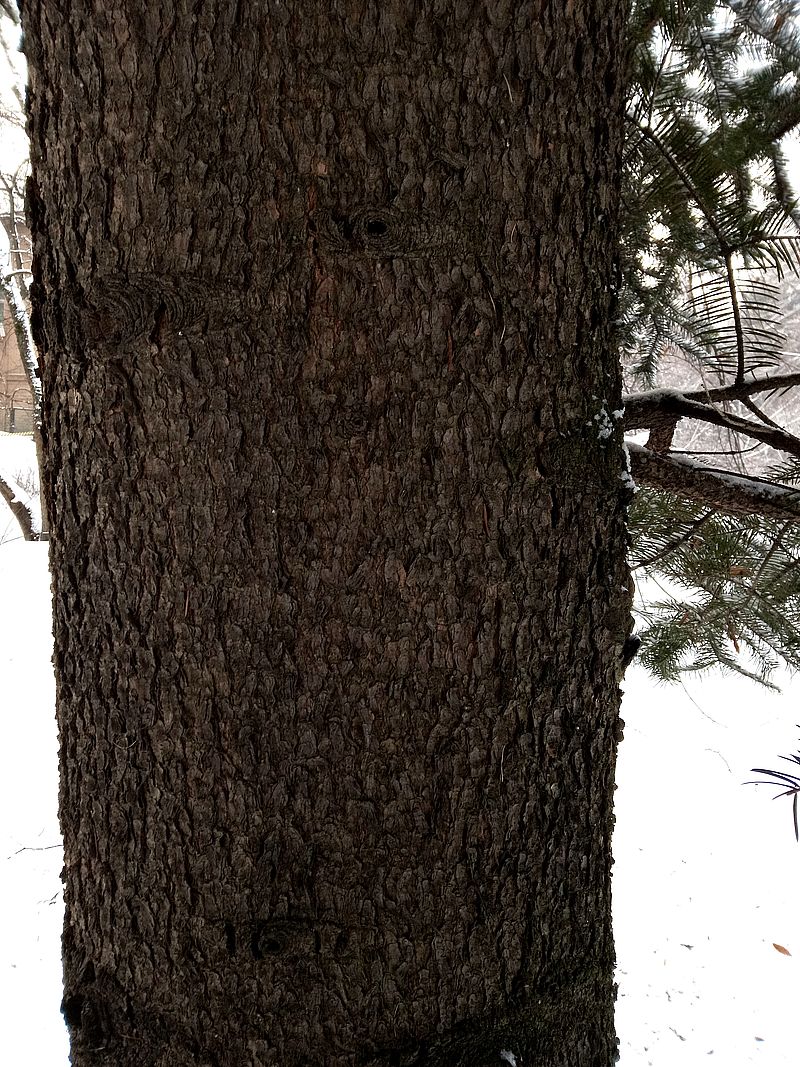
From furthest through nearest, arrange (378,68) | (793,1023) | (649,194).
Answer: (793,1023) → (649,194) → (378,68)

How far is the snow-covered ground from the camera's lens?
3.59 meters

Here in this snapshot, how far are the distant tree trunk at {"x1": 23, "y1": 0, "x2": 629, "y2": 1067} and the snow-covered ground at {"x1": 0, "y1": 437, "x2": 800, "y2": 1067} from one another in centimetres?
219

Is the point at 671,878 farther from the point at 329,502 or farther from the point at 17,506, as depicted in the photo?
the point at 17,506

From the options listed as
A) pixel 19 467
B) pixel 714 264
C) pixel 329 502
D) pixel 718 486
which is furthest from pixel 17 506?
pixel 329 502

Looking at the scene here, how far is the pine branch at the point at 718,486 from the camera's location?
135 cm

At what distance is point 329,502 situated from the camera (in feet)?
2.16

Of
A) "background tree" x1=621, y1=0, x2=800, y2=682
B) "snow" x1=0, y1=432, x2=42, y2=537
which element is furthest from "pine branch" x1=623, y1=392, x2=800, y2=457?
"snow" x1=0, y1=432, x2=42, y2=537

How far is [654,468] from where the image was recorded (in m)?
1.34

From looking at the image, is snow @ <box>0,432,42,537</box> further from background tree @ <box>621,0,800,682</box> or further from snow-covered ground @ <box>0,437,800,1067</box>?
background tree @ <box>621,0,800,682</box>

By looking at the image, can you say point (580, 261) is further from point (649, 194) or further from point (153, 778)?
point (649, 194)

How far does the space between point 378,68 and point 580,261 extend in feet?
0.77

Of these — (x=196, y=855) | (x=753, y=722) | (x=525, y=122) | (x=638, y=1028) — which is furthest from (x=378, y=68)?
(x=753, y=722)

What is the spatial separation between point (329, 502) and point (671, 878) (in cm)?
490

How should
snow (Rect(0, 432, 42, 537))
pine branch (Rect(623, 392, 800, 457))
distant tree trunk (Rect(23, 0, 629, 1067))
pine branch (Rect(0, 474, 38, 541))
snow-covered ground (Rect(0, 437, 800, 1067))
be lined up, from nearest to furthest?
distant tree trunk (Rect(23, 0, 629, 1067)), pine branch (Rect(623, 392, 800, 457)), snow-covered ground (Rect(0, 437, 800, 1067)), pine branch (Rect(0, 474, 38, 541)), snow (Rect(0, 432, 42, 537))
